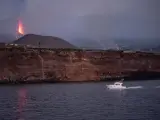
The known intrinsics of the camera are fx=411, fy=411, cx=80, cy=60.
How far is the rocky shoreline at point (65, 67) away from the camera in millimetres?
123500

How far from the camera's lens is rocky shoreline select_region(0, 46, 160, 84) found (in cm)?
12350

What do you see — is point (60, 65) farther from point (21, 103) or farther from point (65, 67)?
point (21, 103)

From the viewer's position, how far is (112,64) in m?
135

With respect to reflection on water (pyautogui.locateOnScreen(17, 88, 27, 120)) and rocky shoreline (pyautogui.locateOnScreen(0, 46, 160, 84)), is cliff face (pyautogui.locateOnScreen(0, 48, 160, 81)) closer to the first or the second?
rocky shoreline (pyautogui.locateOnScreen(0, 46, 160, 84))

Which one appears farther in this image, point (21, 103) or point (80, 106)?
point (21, 103)

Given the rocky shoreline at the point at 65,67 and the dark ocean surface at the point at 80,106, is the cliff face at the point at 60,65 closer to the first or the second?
the rocky shoreline at the point at 65,67

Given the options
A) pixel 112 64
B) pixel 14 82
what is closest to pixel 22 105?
pixel 14 82

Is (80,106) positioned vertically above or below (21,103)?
below

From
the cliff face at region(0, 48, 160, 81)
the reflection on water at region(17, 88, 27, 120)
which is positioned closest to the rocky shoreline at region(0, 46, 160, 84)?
the cliff face at region(0, 48, 160, 81)

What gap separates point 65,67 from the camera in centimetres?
12838

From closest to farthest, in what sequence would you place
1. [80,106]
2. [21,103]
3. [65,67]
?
[80,106] < [21,103] < [65,67]

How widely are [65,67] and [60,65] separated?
199cm

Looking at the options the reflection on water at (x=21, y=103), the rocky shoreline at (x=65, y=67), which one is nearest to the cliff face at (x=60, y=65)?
the rocky shoreline at (x=65, y=67)

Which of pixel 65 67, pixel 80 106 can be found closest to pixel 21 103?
pixel 80 106
